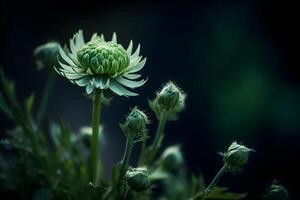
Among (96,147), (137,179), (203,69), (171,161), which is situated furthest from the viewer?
A: (203,69)

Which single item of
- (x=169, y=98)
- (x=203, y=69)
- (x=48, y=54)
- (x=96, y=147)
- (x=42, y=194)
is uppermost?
(x=203, y=69)

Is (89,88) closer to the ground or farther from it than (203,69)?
closer to the ground

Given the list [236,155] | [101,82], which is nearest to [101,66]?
[101,82]

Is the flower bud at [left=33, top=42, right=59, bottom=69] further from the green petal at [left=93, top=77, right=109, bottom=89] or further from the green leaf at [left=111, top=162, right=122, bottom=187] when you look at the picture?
the green leaf at [left=111, top=162, right=122, bottom=187]

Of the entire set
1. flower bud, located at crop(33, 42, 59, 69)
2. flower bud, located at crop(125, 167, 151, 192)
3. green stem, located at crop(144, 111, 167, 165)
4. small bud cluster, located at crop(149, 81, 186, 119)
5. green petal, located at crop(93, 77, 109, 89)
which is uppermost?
flower bud, located at crop(33, 42, 59, 69)

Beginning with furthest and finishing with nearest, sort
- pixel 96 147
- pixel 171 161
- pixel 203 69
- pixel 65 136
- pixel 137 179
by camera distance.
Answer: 1. pixel 203 69
2. pixel 171 161
3. pixel 65 136
4. pixel 96 147
5. pixel 137 179

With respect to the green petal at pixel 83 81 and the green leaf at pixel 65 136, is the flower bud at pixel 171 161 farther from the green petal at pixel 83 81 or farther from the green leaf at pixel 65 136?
the green petal at pixel 83 81

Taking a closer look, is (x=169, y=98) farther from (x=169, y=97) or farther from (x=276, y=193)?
(x=276, y=193)

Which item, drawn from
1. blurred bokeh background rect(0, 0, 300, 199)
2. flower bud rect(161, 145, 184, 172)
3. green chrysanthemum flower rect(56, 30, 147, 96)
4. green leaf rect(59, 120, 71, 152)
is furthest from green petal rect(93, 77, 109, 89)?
blurred bokeh background rect(0, 0, 300, 199)
